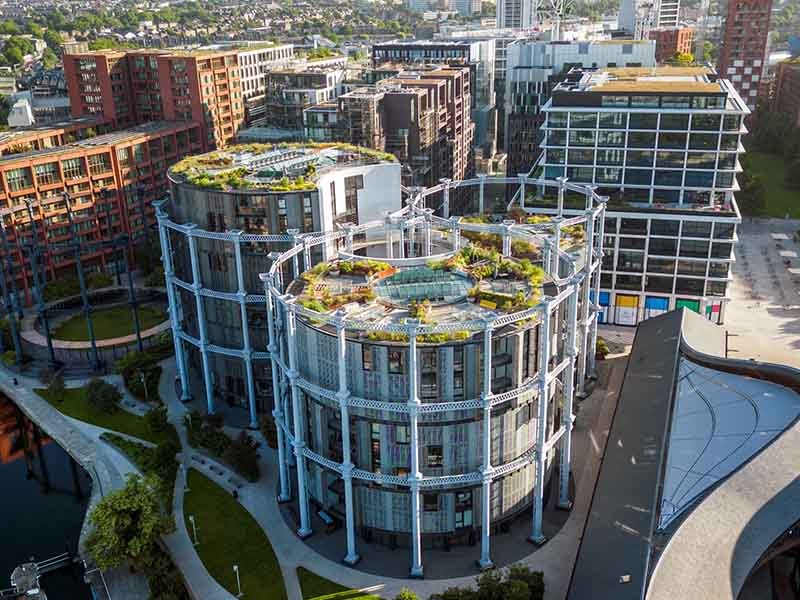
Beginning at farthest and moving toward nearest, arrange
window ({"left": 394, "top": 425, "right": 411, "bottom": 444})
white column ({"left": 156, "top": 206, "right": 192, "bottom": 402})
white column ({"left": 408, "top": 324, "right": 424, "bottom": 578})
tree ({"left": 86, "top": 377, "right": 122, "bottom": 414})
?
white column ({"left": 156, "top": 206, "right": 192, "bottom": 402})
tree ({"left": 86, "top": 377, "right": 122, "bottom": 414})
window ({"left": 394, "top": 425, "right": 411, "bottom": 444})
white column ({"left": 408, "top": 324, "right": 424, "bottom": 578})

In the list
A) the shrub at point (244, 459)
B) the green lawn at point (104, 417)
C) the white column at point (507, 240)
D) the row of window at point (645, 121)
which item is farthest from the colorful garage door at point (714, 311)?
the green lawn at point (104, 417)

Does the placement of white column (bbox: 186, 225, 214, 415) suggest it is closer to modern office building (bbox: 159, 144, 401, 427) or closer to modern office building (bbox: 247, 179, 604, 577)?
modern office building (bbox: 159, 144, 401, 427)

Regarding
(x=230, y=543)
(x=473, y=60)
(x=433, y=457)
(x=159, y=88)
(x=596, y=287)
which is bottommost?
(x=230, y=543)

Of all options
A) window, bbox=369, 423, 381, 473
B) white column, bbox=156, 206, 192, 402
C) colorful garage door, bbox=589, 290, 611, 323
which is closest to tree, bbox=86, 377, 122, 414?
white column, bbox=156, 206, 192, 402

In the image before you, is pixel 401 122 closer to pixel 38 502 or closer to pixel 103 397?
pixel 103 397

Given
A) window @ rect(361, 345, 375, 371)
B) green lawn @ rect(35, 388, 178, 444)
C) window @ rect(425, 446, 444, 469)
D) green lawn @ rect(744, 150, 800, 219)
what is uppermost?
window @ rect(361, 345, 375, 371)

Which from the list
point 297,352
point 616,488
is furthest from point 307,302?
point 616,488

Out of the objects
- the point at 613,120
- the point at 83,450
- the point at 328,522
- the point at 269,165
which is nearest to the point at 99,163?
the point at 269,165
